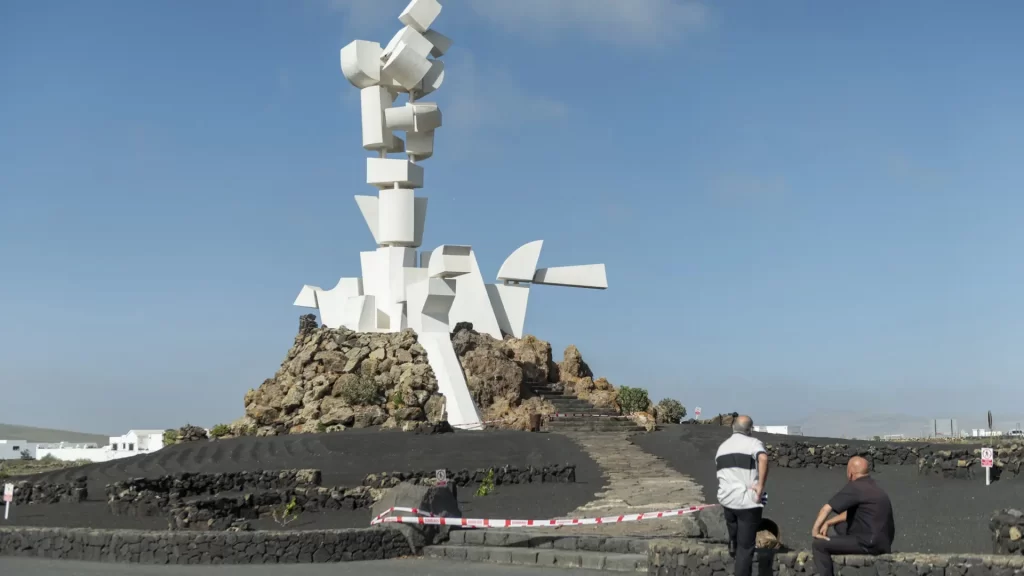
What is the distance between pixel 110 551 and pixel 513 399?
2349 cm

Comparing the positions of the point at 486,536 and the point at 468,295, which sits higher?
the point at 468,295

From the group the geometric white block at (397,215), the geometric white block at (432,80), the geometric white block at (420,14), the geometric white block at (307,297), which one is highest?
the geometric white block at (420,14)

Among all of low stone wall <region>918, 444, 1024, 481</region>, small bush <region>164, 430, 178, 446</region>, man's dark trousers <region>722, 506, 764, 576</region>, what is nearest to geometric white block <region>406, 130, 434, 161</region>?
small bush <region>164, 430, 178, 446</region>

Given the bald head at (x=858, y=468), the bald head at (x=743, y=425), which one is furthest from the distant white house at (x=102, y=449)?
the bald head at (x=858, y=468)

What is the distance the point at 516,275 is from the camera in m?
39.3

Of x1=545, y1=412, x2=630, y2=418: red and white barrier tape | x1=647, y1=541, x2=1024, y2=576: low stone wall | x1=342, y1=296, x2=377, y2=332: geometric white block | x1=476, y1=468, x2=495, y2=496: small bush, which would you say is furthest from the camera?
x1=342, y1=296, x2=377, y2=332: geometric white block

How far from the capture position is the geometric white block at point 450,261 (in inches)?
1468

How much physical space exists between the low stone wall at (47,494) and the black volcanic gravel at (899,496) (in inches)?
539

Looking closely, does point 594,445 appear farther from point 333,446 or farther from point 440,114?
point 440,114

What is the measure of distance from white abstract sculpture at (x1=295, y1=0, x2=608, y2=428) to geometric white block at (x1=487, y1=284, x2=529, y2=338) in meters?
0.20

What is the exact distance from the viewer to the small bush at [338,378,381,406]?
112ft

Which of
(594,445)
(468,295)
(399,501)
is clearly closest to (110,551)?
(399,501)

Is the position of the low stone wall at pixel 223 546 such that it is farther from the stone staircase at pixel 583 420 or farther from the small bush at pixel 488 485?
the stone staircase at pixel 583 420

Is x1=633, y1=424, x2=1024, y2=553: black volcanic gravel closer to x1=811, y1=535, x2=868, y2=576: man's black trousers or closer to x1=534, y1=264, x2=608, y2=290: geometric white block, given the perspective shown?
x1=811, y1=535, x2=868, y2=576: man's black trousers
